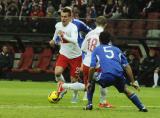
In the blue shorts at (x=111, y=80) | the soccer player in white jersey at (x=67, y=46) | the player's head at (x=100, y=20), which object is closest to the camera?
the blue shorts at (x=111, y=80)

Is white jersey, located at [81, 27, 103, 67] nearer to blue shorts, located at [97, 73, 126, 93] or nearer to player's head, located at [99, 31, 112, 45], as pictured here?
player's head, located at [99, 31, 112, 45]

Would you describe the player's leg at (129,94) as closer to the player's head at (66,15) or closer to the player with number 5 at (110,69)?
the player with number 5 at (110,69)

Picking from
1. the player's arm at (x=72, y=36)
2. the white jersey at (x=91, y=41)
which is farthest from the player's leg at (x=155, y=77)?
the player's arm at (x=72, y=36)

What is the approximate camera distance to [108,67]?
1345 cm

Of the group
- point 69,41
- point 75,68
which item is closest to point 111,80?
point 69,41

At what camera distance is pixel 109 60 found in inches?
532

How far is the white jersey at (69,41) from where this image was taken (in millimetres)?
16125

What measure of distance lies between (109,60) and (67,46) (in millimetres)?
3287

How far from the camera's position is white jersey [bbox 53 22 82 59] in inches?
635

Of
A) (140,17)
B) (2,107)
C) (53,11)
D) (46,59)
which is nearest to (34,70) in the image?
(46,59)

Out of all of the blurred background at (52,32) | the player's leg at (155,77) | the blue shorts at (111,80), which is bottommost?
the player's leg at (155,77)

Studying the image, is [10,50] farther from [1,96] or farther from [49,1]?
[1,96]

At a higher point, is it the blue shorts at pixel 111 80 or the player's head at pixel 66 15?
the player's head at pixel 66 15

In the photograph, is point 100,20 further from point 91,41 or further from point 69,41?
point 91,41
